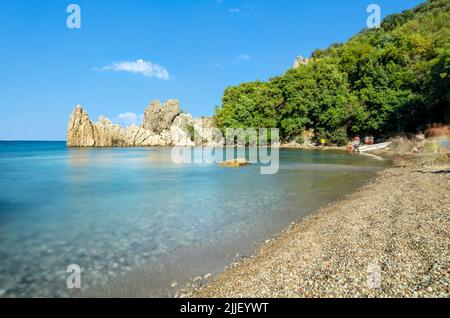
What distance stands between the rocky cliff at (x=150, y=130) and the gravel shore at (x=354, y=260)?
9881cm

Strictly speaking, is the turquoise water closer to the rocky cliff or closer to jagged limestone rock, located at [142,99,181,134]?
the rocky cliff

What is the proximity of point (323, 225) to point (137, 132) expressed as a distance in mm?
127785

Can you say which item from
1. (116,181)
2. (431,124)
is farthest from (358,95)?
(116,181)

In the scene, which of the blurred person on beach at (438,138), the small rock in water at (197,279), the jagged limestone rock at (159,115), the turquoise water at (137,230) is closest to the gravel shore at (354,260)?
the small rock in water at (197,279)

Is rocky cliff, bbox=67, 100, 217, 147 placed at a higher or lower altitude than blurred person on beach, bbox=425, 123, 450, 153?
higher

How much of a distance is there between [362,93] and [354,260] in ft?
236

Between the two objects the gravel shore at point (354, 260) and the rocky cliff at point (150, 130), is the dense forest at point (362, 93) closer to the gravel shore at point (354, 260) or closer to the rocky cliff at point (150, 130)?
the rocky cliff at point (150, 130)

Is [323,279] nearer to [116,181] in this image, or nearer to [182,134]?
[116,181]

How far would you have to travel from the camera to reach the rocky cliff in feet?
379

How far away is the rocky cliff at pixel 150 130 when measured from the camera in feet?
379

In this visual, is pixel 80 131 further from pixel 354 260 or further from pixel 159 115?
pixel 354 260

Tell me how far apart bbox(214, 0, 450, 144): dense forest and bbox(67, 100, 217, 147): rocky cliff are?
71.2ft

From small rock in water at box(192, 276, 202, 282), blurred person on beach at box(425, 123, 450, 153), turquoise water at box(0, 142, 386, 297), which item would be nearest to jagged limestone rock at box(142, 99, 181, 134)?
blurred person on beach at box(425, 123, 450, 153)

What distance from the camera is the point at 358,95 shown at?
75000mm
